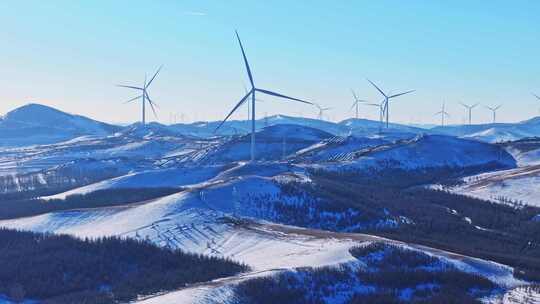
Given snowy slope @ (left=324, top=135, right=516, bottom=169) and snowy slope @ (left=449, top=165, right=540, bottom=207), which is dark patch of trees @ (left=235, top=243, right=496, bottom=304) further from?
snowy slope @ (left=324, top=135, right=516, bottom=169)

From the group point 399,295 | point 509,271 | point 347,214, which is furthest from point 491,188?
point 399,295

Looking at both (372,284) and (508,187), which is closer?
(372,284)

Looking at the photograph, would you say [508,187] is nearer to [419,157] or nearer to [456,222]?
[456,222]

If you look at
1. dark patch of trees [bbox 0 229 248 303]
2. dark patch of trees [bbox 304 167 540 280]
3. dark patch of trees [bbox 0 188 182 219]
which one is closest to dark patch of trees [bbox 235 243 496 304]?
dark patch of trees [bbox 304 167 540 280]

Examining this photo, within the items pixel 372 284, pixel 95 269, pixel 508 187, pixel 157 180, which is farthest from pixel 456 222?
pixel 157 180

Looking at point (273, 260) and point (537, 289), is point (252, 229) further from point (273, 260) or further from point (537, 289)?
point (537, 289)

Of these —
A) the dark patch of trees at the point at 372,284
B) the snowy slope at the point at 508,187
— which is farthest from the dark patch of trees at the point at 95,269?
the snowy slope at the point at 508,187

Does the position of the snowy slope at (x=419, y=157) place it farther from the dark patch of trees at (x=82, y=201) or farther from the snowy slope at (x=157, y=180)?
the dark patch of trees at (x=82, y=201)
